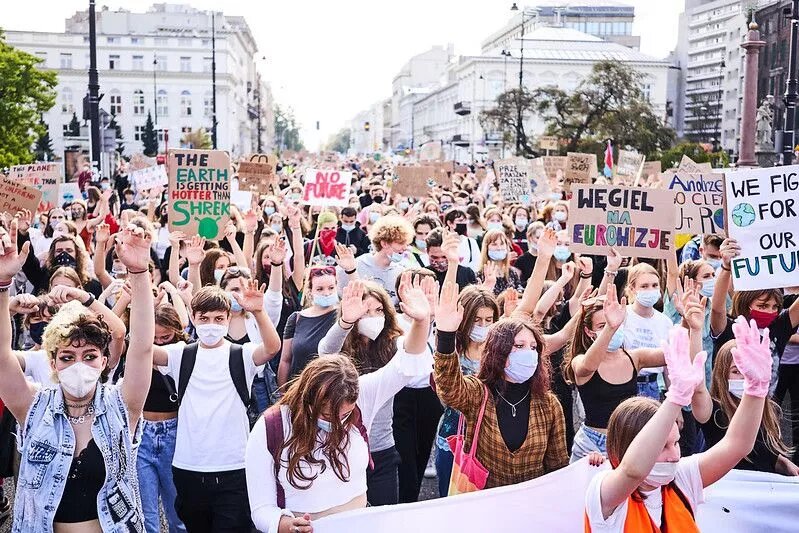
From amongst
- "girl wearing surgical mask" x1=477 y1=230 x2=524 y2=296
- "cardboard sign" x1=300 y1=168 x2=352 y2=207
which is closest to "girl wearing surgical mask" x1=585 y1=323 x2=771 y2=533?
"girl wearing surgical mask" x1=477 y1=230 x2=524 y2=296

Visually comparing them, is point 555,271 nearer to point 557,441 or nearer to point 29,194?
point 557,441

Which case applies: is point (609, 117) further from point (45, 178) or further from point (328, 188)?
point (45, 178)

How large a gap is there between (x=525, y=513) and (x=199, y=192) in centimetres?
603

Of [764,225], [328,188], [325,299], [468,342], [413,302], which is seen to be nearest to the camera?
[413,302]

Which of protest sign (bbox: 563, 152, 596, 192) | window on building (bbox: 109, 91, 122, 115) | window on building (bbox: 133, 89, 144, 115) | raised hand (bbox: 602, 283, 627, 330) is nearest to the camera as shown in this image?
raised hand (bbox: 602, 283, 627, 330)

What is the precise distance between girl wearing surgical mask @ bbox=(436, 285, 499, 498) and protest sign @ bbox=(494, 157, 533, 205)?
11386 millimetres

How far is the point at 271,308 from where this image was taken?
20.8ft

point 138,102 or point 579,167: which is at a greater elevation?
point 138,102

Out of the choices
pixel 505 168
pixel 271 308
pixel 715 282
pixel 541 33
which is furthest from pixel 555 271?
pixel 541 33

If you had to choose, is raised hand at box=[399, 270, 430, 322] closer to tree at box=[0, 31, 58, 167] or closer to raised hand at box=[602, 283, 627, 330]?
raised hand at box=[602, 283, 627, 330]

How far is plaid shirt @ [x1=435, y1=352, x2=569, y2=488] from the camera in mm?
4059

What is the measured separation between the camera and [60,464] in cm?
343

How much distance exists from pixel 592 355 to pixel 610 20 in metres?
128

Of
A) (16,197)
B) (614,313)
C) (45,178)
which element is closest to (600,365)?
(614,313)
